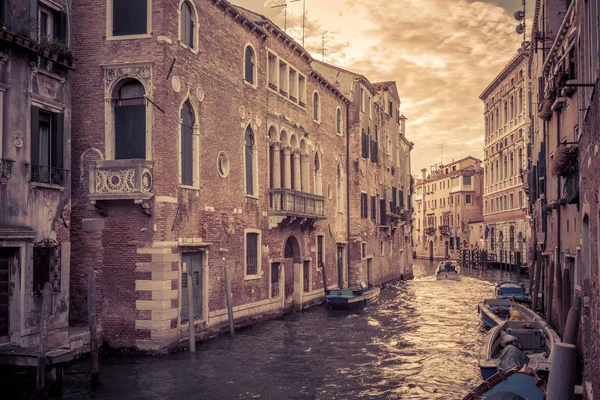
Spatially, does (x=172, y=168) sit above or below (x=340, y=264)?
above

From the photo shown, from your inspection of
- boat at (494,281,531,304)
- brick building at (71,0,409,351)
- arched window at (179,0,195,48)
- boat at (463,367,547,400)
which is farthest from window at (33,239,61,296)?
boat at (494,281,531,304)

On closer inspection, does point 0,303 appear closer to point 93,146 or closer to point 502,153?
point 93,146

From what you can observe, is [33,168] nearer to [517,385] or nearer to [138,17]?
[138,17]

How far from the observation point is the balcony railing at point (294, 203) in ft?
67.5

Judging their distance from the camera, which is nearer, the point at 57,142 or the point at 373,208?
the point at 57,142

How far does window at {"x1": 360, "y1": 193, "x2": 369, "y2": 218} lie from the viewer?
1199 inches

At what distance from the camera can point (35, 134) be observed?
42.0 feet

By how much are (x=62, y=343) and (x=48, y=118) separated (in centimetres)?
501

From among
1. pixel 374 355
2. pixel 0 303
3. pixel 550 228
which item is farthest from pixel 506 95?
pixel 0 303

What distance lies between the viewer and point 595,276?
7621 millimetres

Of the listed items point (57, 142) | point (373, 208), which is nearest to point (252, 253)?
point (57, 142)

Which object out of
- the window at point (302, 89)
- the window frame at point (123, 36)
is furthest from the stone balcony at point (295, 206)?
the window frame at point (123, 36)

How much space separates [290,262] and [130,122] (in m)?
9.90

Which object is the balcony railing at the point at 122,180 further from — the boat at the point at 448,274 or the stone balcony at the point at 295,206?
the boat at the point at 448,274
